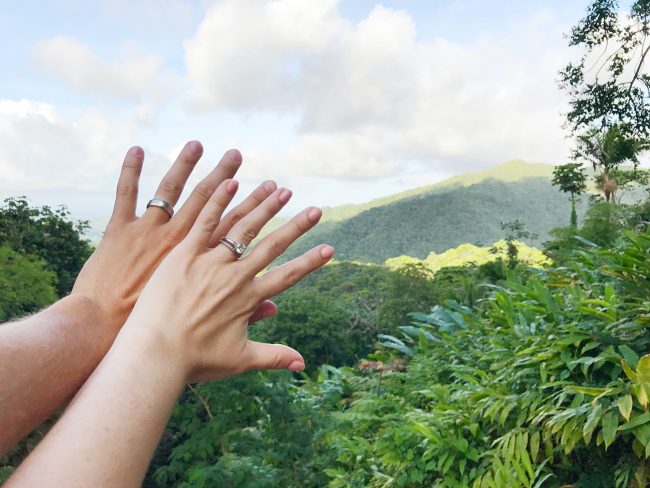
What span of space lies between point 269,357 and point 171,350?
0.46ft

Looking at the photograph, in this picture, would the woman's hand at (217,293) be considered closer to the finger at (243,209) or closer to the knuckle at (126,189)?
the finger at (243,209)

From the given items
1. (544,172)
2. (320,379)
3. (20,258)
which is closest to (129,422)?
(320,379)

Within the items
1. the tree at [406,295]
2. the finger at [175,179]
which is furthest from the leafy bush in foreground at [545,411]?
the tree at [406,295]

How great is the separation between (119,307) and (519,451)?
4.75ft

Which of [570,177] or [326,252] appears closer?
[326,252]

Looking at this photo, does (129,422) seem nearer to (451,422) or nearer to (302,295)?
(451,422)

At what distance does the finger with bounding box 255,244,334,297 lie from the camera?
62 cm

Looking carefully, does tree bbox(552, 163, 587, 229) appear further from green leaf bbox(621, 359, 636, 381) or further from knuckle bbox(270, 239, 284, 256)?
knuckle bbox(270, 239, 284, 256)

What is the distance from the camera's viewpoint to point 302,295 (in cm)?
778

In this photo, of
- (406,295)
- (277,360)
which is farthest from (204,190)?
(406,295)

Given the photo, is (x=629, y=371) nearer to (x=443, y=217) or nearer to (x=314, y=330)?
(x=314, y=330)

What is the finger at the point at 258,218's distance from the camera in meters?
0.62

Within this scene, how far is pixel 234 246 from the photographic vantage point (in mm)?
610

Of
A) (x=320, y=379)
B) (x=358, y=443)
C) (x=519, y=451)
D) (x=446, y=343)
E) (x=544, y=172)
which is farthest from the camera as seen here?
(x=544, y=172)
